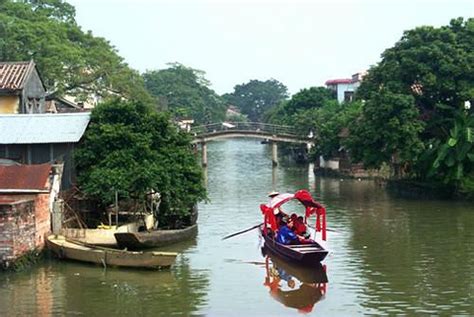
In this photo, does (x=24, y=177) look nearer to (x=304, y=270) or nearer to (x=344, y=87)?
(x=304, y=270)

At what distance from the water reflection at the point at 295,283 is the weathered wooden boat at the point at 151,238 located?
3.42m

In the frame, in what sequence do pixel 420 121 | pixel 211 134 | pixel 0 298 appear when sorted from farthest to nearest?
1. pixel 211 134
2. pixel 420 121
3. pixel 0 298

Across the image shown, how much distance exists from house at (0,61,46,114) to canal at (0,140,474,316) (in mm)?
8347

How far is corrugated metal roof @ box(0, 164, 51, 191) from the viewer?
20.9 metres

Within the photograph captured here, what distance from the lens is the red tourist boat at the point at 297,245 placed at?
20.0 metres

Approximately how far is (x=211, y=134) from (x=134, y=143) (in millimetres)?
34312

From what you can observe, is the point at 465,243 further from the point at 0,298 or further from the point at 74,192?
the point at 0,298

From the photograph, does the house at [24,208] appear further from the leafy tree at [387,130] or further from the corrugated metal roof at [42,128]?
the leafy tree at [387,130]

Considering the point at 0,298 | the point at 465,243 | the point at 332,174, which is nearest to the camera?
the point at 0,298

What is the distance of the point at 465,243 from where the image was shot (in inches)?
960

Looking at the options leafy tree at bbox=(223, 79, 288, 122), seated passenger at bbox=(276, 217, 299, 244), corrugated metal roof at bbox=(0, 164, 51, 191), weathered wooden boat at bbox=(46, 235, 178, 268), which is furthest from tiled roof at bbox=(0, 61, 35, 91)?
leafy tree at bbox=(223, 79, 288, 122)

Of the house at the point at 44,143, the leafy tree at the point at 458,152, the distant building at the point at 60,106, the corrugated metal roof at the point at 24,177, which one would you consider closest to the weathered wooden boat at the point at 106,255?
the corrugated metal roof at the point at 24,177

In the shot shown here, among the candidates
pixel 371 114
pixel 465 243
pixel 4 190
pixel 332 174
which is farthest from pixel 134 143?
pixel 332 174

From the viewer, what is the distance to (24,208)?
19.7 metres
